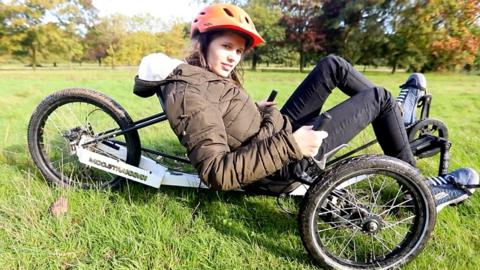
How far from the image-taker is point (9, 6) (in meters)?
33.1

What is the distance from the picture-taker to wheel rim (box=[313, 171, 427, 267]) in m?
1.75

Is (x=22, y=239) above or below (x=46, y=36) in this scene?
below

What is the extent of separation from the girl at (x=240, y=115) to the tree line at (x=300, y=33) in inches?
841

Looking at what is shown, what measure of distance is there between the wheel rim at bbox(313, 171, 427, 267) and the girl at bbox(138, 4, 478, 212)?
27 cm

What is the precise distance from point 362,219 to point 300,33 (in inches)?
1396

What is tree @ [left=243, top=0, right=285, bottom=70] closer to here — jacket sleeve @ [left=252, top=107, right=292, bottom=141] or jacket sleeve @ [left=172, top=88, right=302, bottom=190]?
jacket sleeve @ [left=252, top=107, right=292, bottom=141]

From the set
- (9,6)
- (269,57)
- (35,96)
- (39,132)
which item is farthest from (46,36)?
(39,132)

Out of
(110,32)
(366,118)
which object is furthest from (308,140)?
(110,32)

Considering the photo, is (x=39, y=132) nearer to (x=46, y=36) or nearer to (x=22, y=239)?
(x=22, y=239)

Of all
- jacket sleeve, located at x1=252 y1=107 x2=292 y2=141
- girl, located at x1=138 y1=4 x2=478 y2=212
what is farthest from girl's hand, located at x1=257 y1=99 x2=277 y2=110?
jacket sleeve, located at x1=252 y1=107 x2=292 y2=141

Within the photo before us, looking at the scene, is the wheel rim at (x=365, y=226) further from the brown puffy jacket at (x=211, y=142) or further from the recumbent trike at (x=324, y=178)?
the brown puffy jacket at (x=211, y=142)

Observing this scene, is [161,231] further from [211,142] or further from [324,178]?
[324,178]

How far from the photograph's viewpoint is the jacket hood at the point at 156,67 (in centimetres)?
186

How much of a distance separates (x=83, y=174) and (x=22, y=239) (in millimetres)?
798
